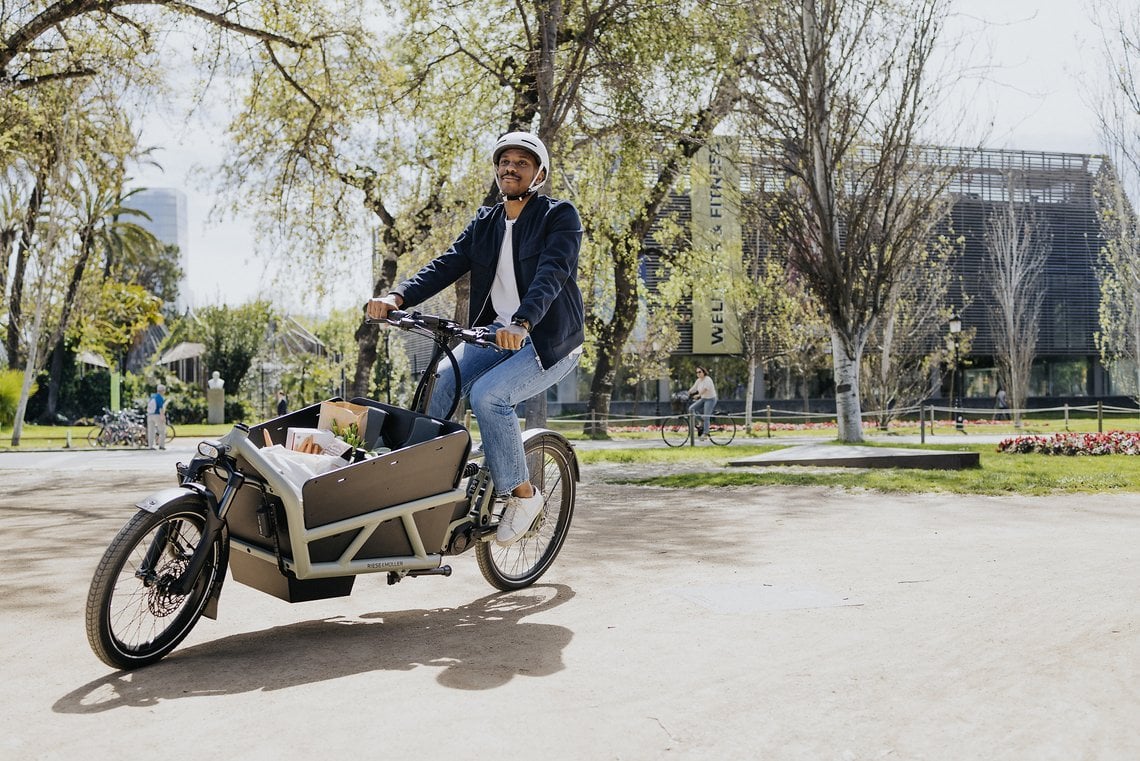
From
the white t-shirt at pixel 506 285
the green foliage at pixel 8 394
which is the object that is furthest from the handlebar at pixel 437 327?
the green foliage at pixel 8 394

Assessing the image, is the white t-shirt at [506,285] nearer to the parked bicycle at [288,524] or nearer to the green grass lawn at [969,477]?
the parked bicycle at [288,524]

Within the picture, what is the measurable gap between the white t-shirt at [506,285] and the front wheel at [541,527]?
70 centimetres

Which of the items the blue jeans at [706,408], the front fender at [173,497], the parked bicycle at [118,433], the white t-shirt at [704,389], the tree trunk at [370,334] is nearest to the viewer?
the front fender at [173,497]

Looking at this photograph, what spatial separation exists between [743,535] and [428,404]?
327 centimetres

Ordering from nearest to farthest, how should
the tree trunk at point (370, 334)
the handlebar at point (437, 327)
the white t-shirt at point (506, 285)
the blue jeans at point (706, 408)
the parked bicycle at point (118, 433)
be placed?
the handlebar at point (437, 327) → the white t-shirt at point (506, 285) → the tree trunk at point (370, 334) → the blue jeans at point (706, 408) → the parked bicycle at point (118, 433)

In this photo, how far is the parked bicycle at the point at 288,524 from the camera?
12.4 ft

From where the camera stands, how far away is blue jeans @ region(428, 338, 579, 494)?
4801 millimetres

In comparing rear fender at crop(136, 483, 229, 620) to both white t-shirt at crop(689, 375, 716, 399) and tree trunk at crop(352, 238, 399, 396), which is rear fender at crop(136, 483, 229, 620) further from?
white t-shirt at crop(689, 375, 716, 399)

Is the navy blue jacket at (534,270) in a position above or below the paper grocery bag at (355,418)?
above

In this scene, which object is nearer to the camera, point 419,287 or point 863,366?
point 419,287

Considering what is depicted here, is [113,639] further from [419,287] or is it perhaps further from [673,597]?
[673,597]

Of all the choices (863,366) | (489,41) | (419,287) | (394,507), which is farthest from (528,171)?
(863,366)

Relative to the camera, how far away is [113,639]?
370 cm

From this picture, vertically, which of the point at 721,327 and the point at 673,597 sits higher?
the point at 721,327
